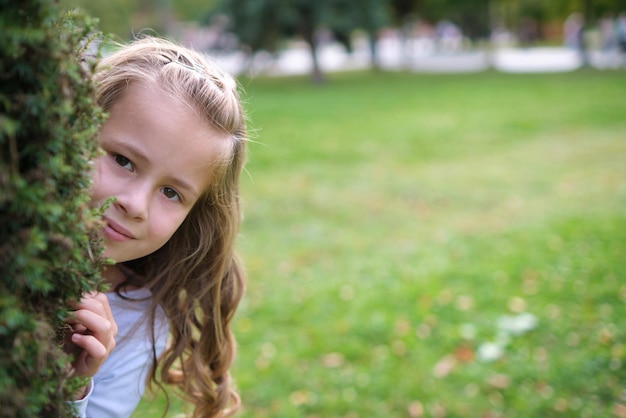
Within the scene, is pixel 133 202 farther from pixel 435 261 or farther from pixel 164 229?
pixel 435 261

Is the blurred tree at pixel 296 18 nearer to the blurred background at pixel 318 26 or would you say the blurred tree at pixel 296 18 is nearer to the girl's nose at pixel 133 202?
the blurred background at pixel 318 26

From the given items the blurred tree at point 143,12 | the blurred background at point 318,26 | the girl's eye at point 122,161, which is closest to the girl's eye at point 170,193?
the girl's eye at point 122,161

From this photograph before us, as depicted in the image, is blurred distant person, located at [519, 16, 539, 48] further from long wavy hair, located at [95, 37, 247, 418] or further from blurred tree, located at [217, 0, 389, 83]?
long wavy hair, located at [95, 37, 247, 418]

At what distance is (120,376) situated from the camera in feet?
5.84

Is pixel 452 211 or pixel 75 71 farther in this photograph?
pixel 452 211

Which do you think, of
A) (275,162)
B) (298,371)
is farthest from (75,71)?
(275,162)

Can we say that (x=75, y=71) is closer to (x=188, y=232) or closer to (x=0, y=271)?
(x=0, y=271)

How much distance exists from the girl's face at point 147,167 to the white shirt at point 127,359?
0.98ft

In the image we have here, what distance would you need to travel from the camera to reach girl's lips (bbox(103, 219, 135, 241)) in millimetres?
1529

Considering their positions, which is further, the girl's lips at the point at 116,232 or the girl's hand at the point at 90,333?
the girl's lips at the point at 116,232

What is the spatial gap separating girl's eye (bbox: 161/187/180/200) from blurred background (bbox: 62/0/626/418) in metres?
0.54

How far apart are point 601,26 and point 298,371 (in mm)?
34448

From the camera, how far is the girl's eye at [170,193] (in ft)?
5.32

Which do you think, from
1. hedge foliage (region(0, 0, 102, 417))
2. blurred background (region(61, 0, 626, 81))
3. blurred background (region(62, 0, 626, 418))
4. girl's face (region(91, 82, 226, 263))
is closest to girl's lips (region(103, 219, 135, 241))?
girl's face (region(91, 82, 226, 263))
